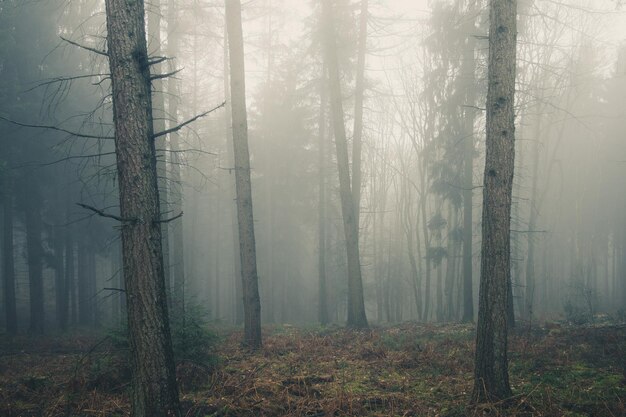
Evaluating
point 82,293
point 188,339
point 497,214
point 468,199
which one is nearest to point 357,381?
point 188,339

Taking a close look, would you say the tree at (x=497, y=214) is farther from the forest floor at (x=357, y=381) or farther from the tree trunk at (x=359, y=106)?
the tree trunk at (x=359, y=106)

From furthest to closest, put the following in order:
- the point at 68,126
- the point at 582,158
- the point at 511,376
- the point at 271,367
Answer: the point at 582,158
the point at 68,126
the point at 271,367
the point at 511,376

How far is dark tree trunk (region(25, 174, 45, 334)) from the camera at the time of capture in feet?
65.0

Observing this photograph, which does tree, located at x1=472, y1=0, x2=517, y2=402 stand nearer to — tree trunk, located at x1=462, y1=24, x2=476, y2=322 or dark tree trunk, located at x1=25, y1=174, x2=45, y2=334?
tree trunk, located at x1=462, y1=24, x2=476, y2=322

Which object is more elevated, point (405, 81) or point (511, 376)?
point (405, 81)

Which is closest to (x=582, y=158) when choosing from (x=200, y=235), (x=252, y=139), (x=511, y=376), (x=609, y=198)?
(x=609, y=198)

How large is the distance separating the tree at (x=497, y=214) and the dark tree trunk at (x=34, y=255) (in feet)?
69.3

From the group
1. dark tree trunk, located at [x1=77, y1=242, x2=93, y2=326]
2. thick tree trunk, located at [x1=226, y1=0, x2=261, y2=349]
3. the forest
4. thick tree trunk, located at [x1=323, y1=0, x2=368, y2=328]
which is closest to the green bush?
the forest

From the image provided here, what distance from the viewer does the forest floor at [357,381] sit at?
5.62m

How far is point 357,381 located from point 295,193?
20.4 m

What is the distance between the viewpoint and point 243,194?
10109 mm

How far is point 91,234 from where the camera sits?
2372 cm

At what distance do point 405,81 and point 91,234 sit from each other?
67.6 ft

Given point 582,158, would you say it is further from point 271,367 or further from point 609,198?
point 271,367
